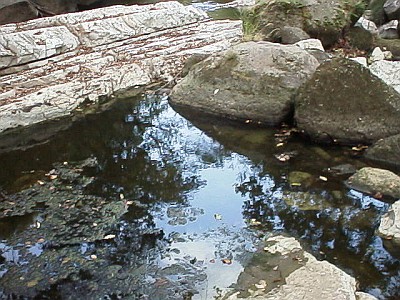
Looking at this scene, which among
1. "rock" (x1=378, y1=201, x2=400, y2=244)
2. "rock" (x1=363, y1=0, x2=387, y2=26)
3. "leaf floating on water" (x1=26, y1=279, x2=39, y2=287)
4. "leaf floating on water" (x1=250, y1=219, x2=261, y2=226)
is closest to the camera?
"leaf floating on water" (x1=26, y1=279, x2=39, y2=287)

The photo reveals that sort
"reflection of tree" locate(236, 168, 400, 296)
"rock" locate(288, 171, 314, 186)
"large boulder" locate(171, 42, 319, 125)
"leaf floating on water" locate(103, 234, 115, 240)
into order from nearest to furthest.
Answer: "reflection of tree" locate(236, 168, 400, 296), "leaf floating on water" locate(103, 234, 115, 240), "rock" locate(288, 171, 314, 186), "large boulder" locate(171, 42, 319, 125)

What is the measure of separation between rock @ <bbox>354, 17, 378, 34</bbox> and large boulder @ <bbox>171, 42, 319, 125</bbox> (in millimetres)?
3593

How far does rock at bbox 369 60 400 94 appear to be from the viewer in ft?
23.6

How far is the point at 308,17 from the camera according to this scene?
977cm

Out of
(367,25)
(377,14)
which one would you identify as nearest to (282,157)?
(367,25)

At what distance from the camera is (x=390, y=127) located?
6.01 metres

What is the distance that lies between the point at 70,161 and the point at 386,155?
346 cm

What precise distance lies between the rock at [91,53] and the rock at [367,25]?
251 cm

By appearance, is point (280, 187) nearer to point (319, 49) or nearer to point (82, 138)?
point (82, 138)

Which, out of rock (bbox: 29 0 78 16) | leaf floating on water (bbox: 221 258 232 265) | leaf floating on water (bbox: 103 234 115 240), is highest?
leaf floating on water (bbox: 221 258 232 265)

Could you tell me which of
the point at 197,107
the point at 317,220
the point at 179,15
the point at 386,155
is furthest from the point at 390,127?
the point at 179,15

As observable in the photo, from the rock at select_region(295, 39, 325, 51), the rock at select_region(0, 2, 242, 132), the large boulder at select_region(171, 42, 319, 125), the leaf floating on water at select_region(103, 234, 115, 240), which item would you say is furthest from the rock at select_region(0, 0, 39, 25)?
the leaf floating on water at select_region(103, 234, 115, 240)

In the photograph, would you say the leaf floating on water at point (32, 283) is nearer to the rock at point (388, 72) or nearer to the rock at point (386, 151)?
the rock at point (386, 151)

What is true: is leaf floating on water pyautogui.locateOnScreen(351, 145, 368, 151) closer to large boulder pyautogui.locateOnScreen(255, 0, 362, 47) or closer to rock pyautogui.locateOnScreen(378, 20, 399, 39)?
large boulder pyautogui.locateOnScreen(255, 0, 362, 47)
